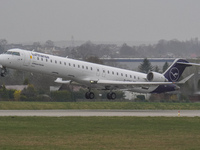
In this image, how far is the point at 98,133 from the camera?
78.6 ft

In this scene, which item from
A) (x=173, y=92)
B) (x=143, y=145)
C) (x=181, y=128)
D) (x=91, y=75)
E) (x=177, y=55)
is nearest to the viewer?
(x=143, y=145)

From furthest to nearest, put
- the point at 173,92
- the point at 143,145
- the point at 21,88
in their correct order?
the point at 21,88
the point at 173,92
the point at 143,145

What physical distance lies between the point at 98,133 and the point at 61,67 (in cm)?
1691

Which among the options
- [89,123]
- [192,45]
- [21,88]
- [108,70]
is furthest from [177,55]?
[89,123]

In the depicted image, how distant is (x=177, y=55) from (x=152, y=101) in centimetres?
11384

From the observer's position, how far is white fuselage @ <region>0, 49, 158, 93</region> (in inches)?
1529

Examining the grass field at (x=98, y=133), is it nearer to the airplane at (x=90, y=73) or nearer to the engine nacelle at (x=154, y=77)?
the airplane at (x=90, y=73)

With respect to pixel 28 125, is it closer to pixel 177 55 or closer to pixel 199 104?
pixel 199 104

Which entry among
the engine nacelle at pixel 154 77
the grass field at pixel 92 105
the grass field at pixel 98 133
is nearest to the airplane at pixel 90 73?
the engine nacelle at pixel 154 77

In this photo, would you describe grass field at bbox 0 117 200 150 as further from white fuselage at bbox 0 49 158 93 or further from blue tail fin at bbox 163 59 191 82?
blue tail fin at bbox 163 59 191 82

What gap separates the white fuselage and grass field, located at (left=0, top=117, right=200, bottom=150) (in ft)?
30.1

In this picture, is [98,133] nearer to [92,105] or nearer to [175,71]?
[92,105]

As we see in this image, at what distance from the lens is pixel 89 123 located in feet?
93.4

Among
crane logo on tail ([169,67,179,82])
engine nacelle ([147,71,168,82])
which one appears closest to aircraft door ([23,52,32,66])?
engine nacelle ([147,71,168,82])
